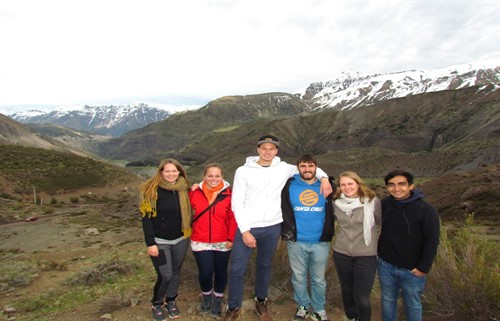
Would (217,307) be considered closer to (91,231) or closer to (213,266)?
(213,266)

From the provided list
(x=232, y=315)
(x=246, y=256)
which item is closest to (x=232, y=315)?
(x=232, y=315)

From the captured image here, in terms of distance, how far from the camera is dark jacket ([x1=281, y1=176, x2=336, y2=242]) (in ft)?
12.3

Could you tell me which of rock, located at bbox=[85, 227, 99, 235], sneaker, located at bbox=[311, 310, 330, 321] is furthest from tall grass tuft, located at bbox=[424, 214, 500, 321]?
rock, located at bbox=[85, 227, 99, 235]

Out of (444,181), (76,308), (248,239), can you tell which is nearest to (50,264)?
(76,308)

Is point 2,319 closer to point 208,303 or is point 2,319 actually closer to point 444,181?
point 208,303

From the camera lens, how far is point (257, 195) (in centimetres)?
374

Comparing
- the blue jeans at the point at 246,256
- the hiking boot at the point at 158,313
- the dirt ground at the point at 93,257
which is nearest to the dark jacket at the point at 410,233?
the blue jeans at the point at 246,256

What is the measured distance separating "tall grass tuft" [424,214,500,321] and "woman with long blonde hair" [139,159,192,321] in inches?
125

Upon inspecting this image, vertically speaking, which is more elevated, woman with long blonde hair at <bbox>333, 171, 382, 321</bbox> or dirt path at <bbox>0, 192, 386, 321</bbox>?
woman with long blonde hair at <bbox>333, 171, 382, 321</bbox>

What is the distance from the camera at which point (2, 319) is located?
4.86m

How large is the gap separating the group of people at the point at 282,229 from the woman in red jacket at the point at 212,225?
1 cm

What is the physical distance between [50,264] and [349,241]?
8022mm

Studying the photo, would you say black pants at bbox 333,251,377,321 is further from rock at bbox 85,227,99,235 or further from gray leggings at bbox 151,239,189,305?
rock at bbox 85,227,99,235

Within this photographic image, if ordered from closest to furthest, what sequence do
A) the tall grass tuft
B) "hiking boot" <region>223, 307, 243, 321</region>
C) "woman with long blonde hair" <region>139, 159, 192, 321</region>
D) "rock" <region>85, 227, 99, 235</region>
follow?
the tall grass tuft
"woman with long blonde hair" <region>139, 159, 192, 321</region>
"hiking boot" <region>223, 307, 243, 321</region>
"rock" <region>85, 227, 99, 235</region>
